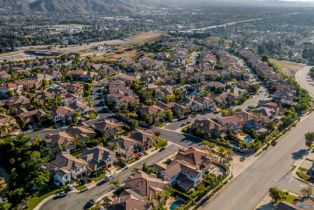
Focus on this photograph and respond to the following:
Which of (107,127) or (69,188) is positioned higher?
(107,127)

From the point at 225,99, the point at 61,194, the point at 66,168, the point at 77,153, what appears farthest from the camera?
the point at 225,99

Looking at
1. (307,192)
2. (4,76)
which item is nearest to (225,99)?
(307,192)

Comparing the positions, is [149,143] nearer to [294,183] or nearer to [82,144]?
[82,144]

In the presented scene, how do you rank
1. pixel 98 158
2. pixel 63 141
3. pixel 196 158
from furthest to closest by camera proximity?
pixel 63 141 < pixel 196 158 < pixel 98 158

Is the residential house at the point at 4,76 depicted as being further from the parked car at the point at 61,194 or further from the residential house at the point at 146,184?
the residential house at the point at 146,184

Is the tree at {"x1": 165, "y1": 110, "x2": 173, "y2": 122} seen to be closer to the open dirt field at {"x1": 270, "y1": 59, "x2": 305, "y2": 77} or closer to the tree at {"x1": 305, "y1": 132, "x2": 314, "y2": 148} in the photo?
the tree at {"x1": 305, "y1": 132, "x2": 314, "y2": 148}

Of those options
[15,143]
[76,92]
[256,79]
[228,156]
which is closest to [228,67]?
[256,79]

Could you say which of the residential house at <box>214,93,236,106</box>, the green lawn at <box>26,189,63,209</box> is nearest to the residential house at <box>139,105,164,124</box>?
the residential house at <box>214,93,236,106</box>

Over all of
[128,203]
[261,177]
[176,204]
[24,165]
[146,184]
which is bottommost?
[176,204]

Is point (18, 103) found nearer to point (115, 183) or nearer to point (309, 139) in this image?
point (115, 183)
